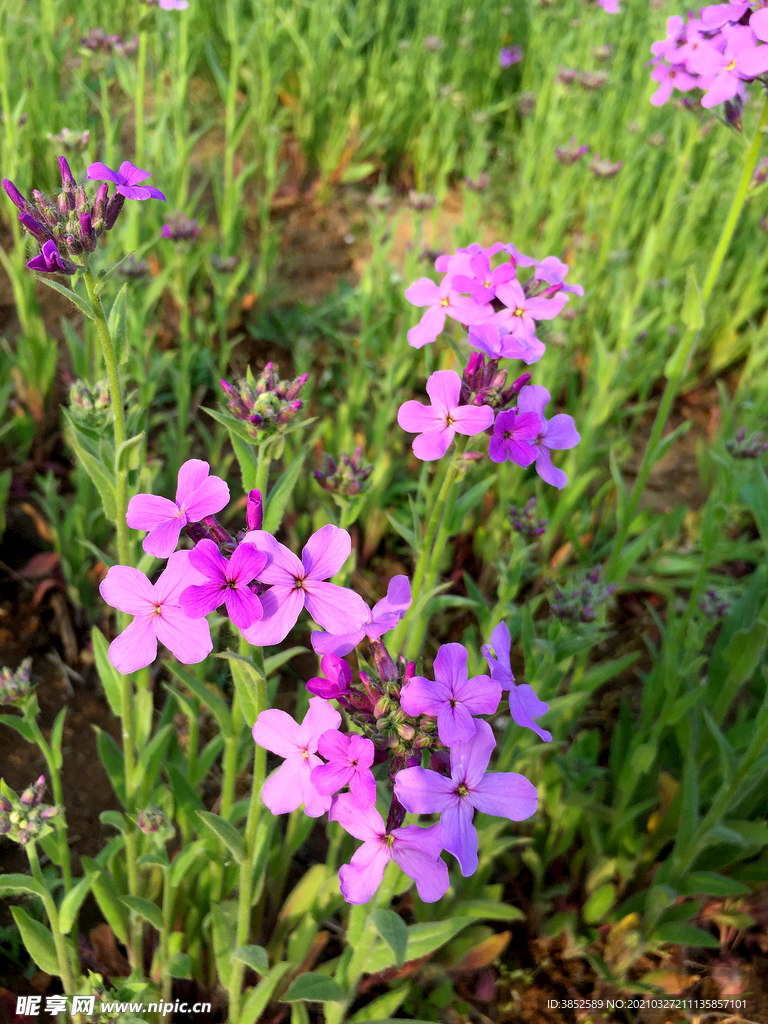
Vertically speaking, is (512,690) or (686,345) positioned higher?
(686,345)

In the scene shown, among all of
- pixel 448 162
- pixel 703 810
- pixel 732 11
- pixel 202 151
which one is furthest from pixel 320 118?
pixel 703 810

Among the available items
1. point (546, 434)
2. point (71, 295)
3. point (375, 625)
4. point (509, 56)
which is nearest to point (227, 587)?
point (375, 625)

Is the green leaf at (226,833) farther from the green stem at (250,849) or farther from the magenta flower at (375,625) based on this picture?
the magenta flower at (375,625)

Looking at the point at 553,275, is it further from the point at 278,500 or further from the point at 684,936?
the point at 684,936

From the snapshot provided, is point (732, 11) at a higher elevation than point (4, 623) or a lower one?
higher

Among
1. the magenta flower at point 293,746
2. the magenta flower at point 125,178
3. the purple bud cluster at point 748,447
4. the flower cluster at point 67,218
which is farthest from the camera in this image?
the purple bud cluster at point 748,447

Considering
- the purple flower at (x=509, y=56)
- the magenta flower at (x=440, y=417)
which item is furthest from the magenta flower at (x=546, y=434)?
the purple flower at (x=509, y=56)

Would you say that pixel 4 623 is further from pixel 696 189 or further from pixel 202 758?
pixel 696 189
